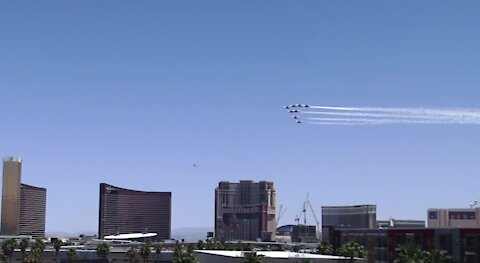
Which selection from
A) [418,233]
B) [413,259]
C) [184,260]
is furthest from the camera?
[418,233]

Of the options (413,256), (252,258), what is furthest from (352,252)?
(413,256)

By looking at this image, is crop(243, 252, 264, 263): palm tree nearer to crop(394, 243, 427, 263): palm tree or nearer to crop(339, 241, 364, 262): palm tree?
crop(394, 243, 427, 263): palm tree

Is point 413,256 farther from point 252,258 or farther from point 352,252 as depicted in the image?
point 352,252

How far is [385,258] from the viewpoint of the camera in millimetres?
182250

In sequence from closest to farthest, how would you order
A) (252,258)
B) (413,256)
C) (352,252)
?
(413,256) → (252,258) → (352,252)

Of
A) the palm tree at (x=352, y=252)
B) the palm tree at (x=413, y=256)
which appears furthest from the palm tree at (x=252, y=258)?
the palm tree at (x=352, y=252)

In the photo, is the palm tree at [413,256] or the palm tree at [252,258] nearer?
the palm tree at [413,256]

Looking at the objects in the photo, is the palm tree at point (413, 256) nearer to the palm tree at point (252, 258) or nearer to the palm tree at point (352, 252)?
the palm tree at point (252, 258)

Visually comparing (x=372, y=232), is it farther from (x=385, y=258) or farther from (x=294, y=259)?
(x=294, y=259)

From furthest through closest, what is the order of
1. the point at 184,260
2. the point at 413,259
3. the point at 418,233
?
the point at 418,233 < the point at 184,260 < the point at 413,259

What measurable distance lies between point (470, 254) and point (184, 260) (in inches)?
2272

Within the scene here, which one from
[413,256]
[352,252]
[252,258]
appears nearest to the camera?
[413,256]

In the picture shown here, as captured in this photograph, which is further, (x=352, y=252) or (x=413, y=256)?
(x=352, y=252)

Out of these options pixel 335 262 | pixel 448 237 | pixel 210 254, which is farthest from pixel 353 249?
pixel 210 254
